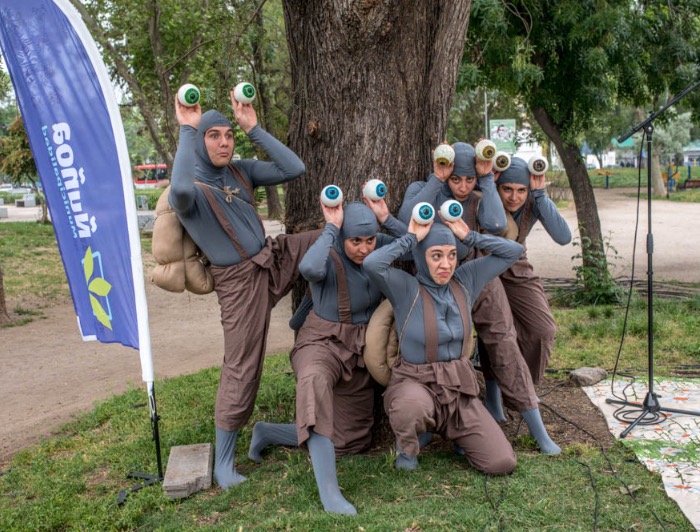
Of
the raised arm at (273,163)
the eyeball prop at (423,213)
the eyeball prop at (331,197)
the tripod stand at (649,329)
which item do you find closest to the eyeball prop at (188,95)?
the raised arm at (273,163)

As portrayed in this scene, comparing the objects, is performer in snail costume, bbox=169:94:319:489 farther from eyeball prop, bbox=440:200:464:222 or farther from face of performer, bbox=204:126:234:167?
eyeball prop, bbox=440:200:464:222

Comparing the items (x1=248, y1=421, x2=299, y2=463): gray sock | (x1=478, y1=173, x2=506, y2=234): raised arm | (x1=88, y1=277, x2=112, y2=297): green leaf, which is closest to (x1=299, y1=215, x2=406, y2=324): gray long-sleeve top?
(x1=478, y1=173, x2=506, y2=234): raised arm

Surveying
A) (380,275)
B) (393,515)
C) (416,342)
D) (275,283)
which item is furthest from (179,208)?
(393,515)

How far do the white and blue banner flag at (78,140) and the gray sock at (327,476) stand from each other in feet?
4.11

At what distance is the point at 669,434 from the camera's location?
4.77 m

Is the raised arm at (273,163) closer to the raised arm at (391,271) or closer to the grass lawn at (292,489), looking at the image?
the raised arm at (391,271)

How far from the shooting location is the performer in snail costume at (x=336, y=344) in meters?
4.08

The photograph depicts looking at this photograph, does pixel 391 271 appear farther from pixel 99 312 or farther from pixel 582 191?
pixel 582 191

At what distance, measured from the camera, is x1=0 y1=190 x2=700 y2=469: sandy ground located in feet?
22.5

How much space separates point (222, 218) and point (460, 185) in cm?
149

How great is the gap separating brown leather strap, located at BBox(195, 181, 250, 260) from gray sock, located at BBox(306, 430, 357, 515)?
46.3 inches

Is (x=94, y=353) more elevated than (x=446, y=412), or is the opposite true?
(x=446, y=412)

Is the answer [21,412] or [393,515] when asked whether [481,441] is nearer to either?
[393,515]

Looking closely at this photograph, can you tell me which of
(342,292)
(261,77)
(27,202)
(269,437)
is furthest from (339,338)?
(27,202)
